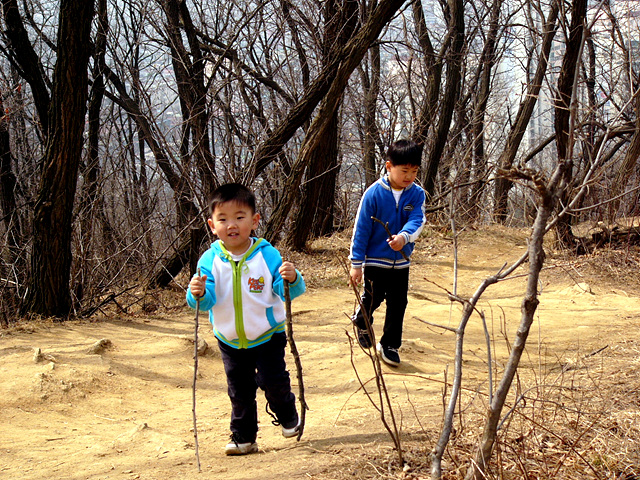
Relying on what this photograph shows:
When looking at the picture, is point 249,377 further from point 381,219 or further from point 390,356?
point 381,219

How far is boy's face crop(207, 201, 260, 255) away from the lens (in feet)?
10.2

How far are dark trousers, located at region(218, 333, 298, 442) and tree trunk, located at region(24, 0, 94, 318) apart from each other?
3999 mm

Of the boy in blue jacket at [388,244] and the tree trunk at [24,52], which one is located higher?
the tree trunk at [24,52]

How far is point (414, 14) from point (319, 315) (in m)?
10.4

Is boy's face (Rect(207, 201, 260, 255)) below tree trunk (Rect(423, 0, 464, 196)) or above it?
below

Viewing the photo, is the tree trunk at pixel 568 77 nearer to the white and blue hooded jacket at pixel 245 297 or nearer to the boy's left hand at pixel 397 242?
the boy's left hand at pixel 397 242

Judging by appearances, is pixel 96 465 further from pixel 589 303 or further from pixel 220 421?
pixel 589 303

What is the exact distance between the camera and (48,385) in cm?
427

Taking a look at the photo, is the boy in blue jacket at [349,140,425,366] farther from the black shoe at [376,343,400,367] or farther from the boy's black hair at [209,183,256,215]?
the boy's black hair at [209,183,256,215]

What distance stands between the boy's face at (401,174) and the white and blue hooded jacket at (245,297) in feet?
5.18

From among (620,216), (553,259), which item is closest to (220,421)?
(553,259)

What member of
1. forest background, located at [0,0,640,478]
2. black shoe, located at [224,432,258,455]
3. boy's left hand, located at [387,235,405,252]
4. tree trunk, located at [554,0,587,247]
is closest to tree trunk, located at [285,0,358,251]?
forest background, located at [0,0,640,478]

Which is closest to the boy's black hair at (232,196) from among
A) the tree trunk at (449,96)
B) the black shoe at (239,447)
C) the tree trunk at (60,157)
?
the black shoe at (239,447)

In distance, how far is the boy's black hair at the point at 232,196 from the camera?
3100mm
